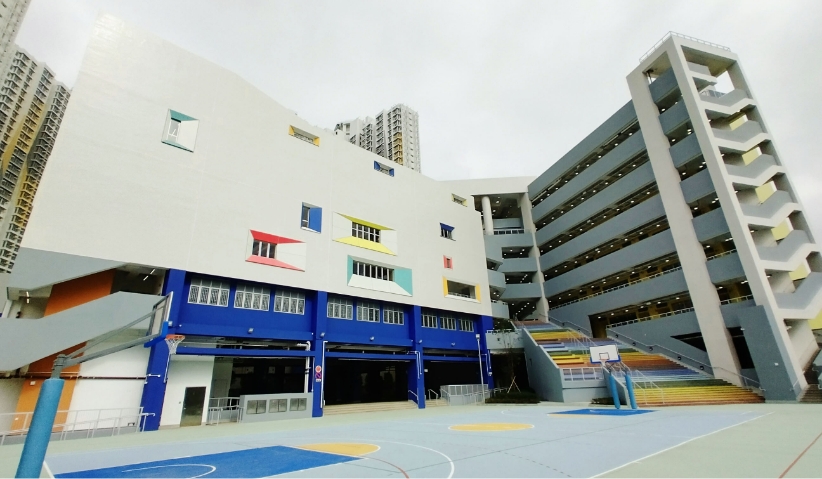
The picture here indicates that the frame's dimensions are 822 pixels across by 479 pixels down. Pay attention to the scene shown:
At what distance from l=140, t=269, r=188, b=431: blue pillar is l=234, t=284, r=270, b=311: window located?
384 cm

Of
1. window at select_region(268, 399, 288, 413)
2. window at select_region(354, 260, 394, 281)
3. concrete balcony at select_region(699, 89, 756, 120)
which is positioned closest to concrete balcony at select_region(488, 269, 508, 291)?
window at select_region(354, 260, 394, 281)

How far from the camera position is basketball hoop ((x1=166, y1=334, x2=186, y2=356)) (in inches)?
824

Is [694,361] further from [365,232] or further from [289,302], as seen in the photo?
[289,302]

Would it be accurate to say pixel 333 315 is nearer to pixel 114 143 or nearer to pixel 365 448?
pixel 114 143

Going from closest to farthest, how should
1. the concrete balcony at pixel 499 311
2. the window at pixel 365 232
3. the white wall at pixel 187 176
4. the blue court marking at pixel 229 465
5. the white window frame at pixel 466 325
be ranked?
the blue court marking at pixel 229 465
the white wall at pixel 187 176
the window at pixel 365 232
the white window frame at pixel 466 325
the concrete balcony at pixel 499 311

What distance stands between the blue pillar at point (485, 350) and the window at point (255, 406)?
21.8m

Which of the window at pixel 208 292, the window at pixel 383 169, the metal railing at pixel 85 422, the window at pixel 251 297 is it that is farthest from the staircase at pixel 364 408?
the window at pixel 383 169

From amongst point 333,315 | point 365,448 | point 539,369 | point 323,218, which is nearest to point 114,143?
point 323,218

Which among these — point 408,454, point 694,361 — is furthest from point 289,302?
point 694,361

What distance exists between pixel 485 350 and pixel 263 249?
966 inches

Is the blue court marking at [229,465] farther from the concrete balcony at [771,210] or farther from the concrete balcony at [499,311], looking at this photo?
the concrete balcony at [499,311]

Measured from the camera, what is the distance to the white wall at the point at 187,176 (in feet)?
70.0

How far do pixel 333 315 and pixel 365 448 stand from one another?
67.5 feet

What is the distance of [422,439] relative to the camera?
40.2ft
